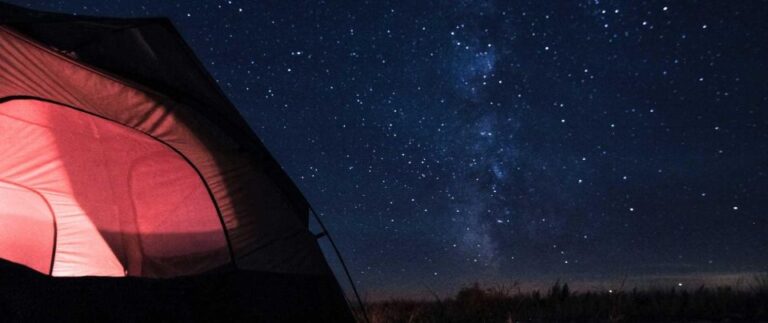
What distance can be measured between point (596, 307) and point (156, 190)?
3.83 metres

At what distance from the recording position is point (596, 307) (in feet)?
17.6

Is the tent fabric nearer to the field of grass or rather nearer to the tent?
the tent

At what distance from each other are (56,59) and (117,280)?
1.32 metres

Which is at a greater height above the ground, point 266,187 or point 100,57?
point 100,57

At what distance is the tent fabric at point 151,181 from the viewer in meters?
3.89

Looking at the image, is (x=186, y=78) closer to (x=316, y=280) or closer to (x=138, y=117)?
(x=138, y=117)

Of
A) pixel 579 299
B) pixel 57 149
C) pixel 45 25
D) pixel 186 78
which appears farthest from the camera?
pixel 579 299

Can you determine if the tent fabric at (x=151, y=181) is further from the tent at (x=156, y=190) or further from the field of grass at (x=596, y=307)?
the field of grass at (x=596, y=307)

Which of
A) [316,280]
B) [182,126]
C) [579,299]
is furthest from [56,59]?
[579,299]

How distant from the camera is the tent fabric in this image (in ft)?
12.8

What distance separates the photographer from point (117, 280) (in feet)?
A: 11.5

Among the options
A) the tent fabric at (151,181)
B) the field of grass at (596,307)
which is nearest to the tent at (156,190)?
the tent fabric at (151,181)

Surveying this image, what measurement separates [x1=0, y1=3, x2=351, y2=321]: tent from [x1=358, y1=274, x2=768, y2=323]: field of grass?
4.92 feet

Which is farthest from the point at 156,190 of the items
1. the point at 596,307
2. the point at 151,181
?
the point at 596,307
